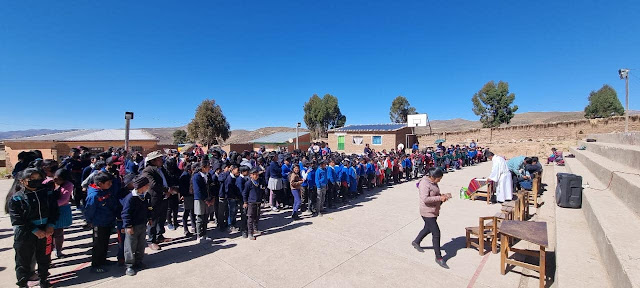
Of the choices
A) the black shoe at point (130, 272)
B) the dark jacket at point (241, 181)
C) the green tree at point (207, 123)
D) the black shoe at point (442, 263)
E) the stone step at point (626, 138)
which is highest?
the green tree at point (207, 123)

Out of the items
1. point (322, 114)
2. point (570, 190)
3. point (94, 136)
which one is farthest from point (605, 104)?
point (94, 136)

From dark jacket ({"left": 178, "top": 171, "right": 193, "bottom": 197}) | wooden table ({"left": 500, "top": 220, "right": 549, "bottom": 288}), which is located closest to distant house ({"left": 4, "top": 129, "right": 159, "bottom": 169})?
dark jacket ({"left": 178, "top": 171, "right": 193, "bottom": 197})

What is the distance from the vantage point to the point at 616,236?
336cm

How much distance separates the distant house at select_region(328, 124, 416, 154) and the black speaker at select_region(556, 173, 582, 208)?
2123 cm

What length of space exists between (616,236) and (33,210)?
25.4 feet

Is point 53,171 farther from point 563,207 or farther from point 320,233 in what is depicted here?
point 563,207

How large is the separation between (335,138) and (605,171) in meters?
25.2

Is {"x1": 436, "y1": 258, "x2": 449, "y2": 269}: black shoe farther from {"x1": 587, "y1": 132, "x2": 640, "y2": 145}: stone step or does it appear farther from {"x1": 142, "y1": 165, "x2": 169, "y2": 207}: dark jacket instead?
{"x1": 587, "y1": 132, "x2": 640, "y2": 145}: stone step

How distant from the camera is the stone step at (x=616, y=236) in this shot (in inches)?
105

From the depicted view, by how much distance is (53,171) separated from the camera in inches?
202

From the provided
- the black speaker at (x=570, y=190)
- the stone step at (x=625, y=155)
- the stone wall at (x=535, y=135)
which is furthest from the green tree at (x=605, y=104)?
the black speaker at (x=570, y=190)

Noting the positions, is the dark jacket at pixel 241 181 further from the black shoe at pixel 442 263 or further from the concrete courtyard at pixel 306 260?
the black shoe at pixel 442 263

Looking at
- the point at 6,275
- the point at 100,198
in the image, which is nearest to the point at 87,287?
the point at 100,198

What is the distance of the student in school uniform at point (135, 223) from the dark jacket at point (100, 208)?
1.01ft
